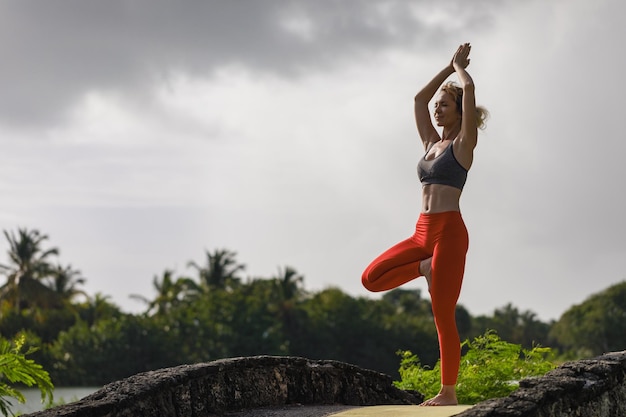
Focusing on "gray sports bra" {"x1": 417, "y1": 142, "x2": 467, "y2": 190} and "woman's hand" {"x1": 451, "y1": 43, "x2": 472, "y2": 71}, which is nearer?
"gray sports bra" {"x1": 417, "y1": 142, "x2": 467, "y2": 190}

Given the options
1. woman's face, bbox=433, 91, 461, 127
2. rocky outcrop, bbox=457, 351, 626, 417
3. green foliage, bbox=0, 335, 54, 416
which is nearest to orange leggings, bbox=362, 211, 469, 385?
woman's face, bbox=433, 91, 461, 127

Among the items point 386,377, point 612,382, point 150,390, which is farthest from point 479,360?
point 150,390

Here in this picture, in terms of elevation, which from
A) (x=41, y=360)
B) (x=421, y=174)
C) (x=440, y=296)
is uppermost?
(x=41, y=360)

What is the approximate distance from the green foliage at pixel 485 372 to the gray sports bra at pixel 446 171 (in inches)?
136

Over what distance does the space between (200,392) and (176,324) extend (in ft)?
166

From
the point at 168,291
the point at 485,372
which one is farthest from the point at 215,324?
the point at 485,372

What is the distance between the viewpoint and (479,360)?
11.4 metres

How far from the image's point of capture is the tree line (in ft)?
178

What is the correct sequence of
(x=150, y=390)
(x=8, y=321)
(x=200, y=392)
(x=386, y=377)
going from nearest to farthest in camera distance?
(x=150, y=390)
(x=200, y=392)
(x=386, y=377)
(x=8, y=321)

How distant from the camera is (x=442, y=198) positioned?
731cm

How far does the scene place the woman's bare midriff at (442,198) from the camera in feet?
24.0

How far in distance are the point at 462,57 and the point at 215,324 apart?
49271mm

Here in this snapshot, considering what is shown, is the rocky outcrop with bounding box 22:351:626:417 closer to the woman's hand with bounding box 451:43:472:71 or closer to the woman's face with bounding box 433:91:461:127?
the woman's face with bounding box 433:91:461:127

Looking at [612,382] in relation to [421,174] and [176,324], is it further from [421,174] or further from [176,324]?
[176,324]
